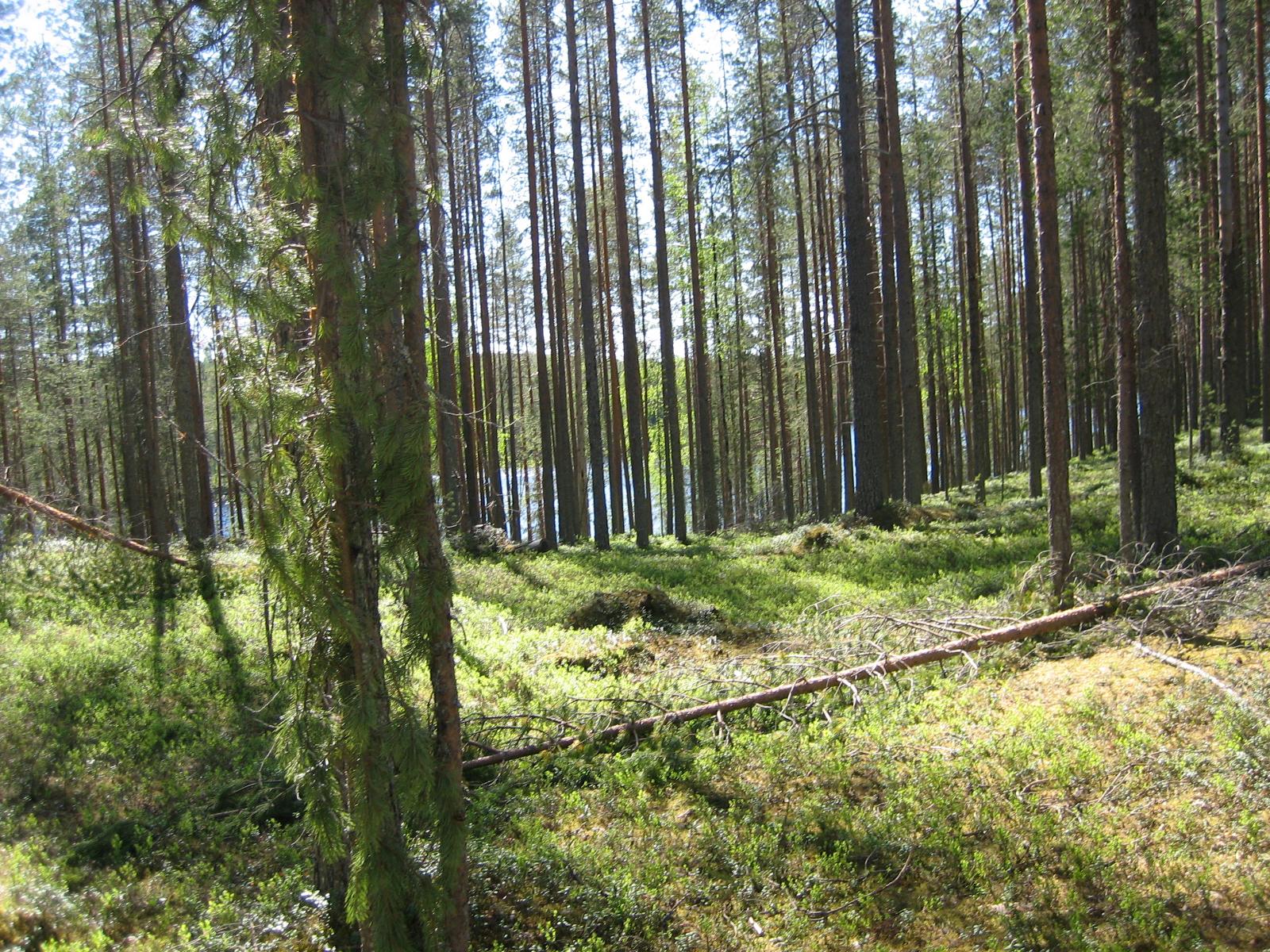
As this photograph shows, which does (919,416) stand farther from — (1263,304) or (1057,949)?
(1057,949)

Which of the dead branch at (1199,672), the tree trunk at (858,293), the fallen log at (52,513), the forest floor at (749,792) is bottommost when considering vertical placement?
the forest floor at (749,792)

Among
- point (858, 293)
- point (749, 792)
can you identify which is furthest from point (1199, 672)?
point (858, 293)

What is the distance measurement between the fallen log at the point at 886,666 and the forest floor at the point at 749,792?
117 millimetres

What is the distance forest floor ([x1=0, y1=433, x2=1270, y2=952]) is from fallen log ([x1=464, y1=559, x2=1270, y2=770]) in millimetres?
117

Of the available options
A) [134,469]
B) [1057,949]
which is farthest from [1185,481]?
[134,469]

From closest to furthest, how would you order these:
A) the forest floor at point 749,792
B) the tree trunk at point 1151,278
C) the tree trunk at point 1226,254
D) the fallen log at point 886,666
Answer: the forest floor at point 749,792 < the fallen log at point 886,666 < the tree trunk at point 1151,278 < the tree trunk at point 1226,254

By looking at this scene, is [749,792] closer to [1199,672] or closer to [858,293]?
[1199,672]

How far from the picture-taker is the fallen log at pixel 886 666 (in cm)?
696

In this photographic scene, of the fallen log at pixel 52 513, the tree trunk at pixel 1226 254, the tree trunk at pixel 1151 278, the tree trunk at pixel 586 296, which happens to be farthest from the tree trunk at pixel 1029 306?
the fallen log at pixel 52 513

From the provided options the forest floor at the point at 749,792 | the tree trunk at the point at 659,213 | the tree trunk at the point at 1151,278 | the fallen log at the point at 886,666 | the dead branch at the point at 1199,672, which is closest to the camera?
the forest floor at the point at 749,792

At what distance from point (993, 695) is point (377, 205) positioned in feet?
19.3

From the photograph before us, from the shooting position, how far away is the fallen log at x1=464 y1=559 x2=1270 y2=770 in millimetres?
6957

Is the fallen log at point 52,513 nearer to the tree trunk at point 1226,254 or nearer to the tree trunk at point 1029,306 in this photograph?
the tree trunk at point 1029,306

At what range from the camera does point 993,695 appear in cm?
684
